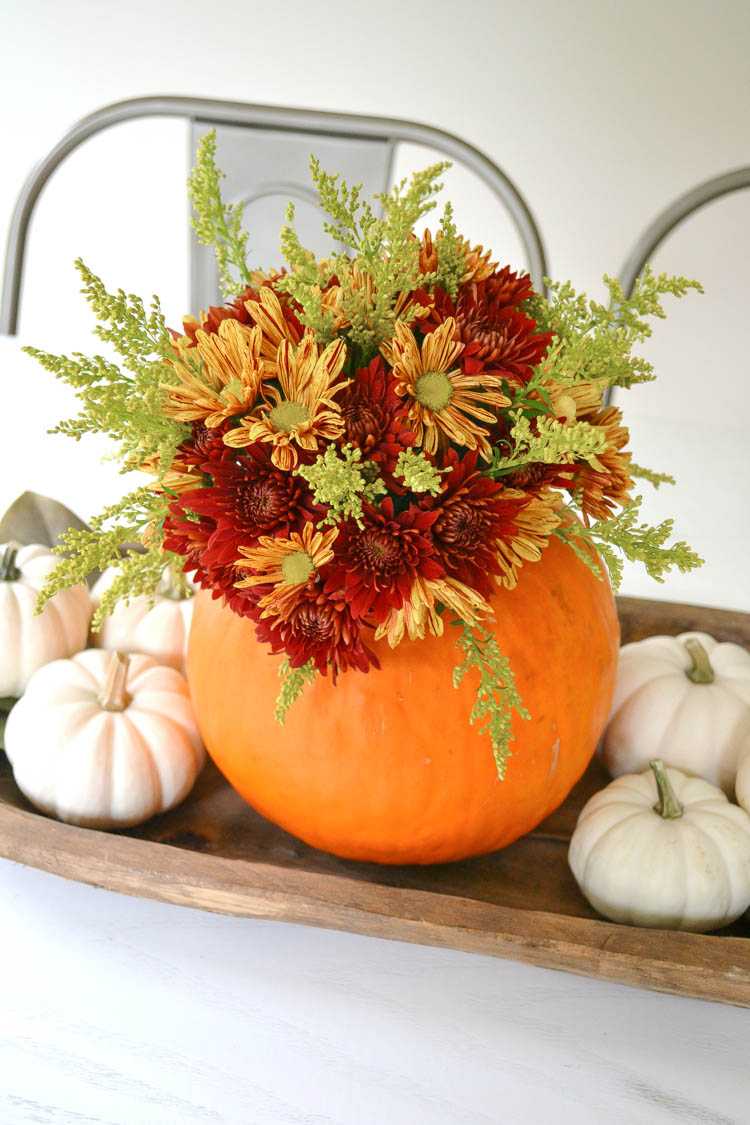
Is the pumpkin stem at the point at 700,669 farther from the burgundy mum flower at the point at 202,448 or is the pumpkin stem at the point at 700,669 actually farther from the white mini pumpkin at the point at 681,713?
the burgundy mum flower at the point at 202,448

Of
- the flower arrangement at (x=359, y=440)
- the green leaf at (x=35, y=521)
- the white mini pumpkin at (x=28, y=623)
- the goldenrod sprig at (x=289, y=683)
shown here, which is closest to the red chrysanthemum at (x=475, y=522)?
the flower arrangement at (x=359, y=440)

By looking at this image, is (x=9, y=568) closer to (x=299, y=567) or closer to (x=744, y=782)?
(x=299, y=567)

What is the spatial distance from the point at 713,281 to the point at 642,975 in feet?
9.62

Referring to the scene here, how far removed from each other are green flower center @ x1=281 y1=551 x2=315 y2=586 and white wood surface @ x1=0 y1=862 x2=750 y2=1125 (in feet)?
0.82

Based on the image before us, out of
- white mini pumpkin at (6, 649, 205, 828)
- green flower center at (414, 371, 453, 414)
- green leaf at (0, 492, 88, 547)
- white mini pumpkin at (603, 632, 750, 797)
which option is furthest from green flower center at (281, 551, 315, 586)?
green leaf at (0, 492, 88, 547)

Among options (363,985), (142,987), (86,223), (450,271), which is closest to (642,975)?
(363,985)

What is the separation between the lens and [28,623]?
0.81m

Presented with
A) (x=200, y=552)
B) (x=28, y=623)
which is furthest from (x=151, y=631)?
(x=200, y=552)

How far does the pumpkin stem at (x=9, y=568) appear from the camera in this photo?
819 mm

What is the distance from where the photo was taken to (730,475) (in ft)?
4.60

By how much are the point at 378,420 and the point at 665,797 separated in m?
0.31

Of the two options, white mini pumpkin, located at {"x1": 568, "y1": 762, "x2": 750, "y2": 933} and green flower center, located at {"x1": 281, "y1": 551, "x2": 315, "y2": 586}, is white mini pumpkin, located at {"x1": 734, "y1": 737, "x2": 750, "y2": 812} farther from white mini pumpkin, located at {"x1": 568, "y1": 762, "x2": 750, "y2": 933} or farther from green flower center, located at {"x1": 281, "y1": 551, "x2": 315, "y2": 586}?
green flower center, located at {"x1": 281, "y1": 551, "x2": 315, "y2": 586}

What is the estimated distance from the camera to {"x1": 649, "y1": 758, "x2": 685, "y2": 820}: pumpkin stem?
2.20ft

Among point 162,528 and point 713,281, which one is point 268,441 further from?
point 713,281
